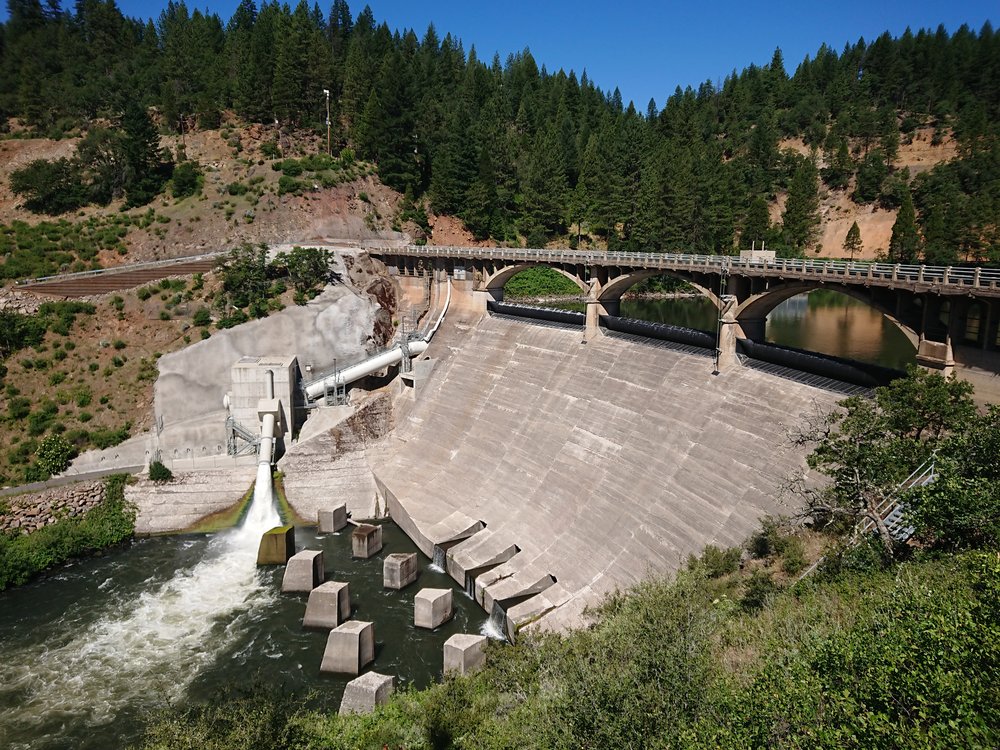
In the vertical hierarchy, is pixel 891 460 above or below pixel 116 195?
below

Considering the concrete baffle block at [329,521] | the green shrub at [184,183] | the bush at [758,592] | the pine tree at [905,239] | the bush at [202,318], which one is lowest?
the concrete baffle block at [329,521]

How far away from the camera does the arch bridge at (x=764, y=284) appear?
1016 inches

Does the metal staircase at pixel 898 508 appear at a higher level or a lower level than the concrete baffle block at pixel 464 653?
higher

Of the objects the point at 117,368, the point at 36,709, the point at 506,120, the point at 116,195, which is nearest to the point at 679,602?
the point at 36,709

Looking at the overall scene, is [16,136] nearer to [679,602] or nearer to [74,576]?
[74,576]

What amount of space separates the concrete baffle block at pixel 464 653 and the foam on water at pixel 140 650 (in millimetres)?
10186

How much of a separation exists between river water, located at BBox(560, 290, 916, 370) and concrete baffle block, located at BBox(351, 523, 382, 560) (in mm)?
31017

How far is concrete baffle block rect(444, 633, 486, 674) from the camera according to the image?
26500 mm

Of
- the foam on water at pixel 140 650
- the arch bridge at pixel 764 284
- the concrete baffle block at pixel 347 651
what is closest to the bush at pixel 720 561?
the arch bridge at pixel 764 284

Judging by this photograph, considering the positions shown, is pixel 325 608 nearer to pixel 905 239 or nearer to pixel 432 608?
pixel 432 608

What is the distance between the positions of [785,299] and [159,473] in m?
37.4

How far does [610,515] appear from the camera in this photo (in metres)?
32.9

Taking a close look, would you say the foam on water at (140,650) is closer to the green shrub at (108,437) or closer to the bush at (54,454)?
the green shrub at (108,437)

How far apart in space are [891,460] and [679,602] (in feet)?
28.3
